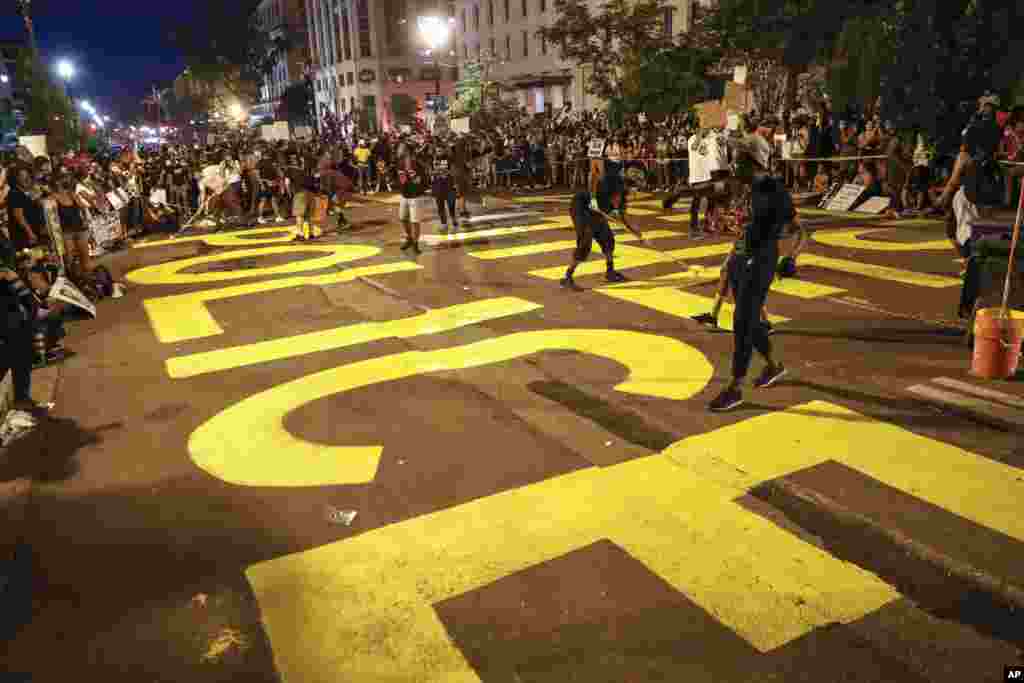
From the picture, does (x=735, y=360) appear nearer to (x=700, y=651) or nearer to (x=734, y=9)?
(x=700, y=651)

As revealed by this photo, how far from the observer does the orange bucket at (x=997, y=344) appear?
6008 mm

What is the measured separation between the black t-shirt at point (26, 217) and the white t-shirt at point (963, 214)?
1136 centimetres

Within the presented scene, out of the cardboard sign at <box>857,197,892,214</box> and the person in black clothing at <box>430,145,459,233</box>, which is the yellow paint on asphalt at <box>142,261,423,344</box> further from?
the cardboard sign at <box>857,197,892,214</box>

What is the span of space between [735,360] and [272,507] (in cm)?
349

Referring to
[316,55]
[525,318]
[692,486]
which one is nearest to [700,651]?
[692,486]

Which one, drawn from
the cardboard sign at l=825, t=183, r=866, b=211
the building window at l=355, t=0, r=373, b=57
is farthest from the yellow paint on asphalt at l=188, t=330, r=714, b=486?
the building window at l=355, t=0, r=373, b=57

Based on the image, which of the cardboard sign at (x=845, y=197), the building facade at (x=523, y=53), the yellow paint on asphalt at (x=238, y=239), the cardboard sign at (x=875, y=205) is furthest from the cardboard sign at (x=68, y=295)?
the building facade at (x=523, y=53)

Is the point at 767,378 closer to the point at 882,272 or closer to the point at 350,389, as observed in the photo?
the point at 350,389

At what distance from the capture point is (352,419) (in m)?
6.06

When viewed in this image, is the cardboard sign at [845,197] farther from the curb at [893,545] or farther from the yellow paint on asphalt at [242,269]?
the curb at [893,545]

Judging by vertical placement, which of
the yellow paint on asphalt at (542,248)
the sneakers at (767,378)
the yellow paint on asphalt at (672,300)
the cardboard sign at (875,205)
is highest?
the cardboard sign at (875,205)

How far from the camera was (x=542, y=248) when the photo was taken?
13.3m

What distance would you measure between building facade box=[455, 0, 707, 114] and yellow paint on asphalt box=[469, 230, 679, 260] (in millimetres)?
32068

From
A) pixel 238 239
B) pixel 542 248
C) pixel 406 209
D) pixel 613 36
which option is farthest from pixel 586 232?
pixel 613 36
